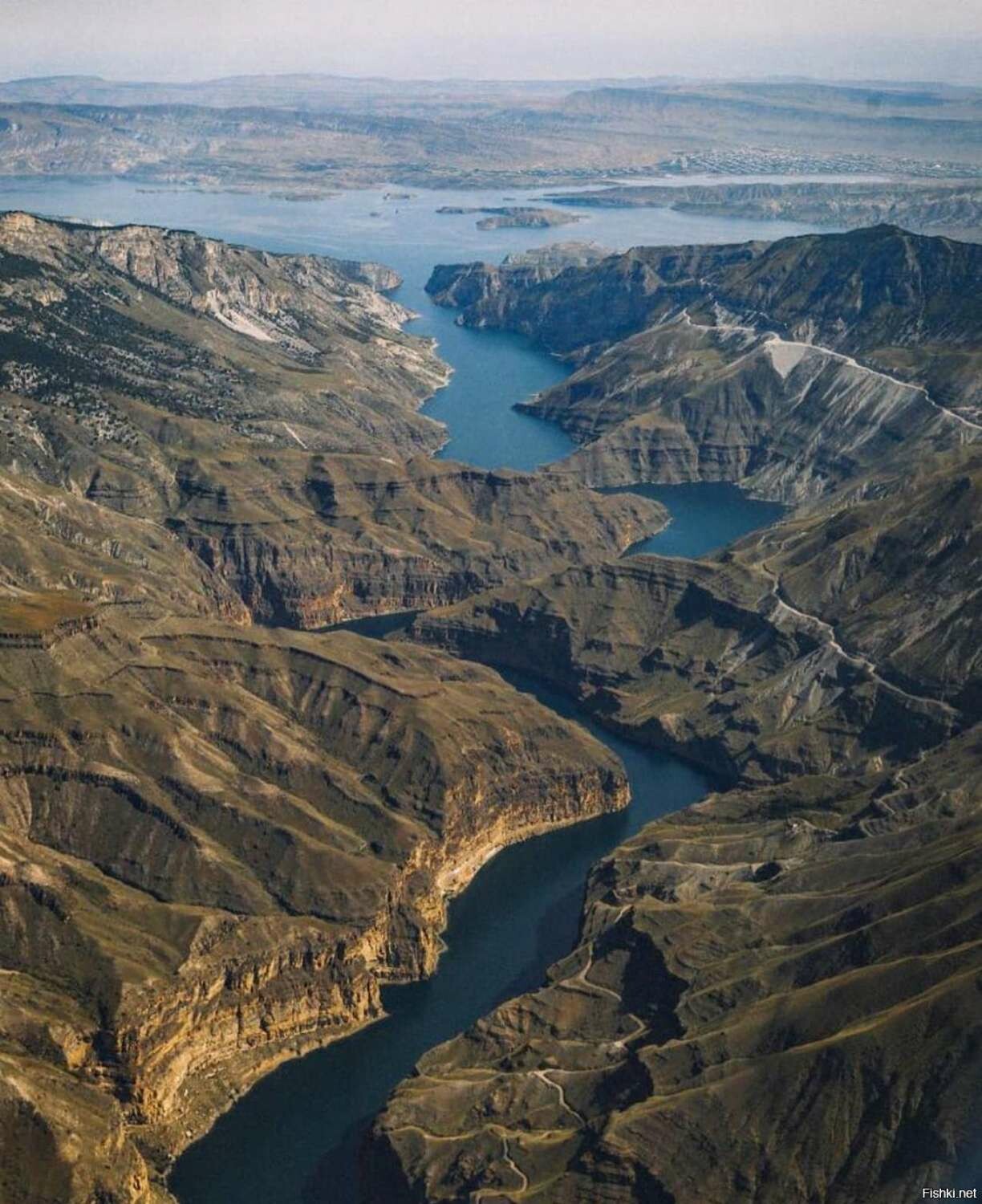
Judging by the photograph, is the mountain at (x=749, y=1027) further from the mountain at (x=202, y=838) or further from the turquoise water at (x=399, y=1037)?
the mountain at (x=202, y=838)

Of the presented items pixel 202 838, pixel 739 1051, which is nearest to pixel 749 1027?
pixel 739 1051

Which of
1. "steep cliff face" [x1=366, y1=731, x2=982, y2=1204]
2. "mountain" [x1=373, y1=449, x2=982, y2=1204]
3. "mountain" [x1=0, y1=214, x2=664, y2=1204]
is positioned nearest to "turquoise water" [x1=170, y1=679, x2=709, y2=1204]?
"mountain" [x1=0, y1=214, x2=664, y2=1204]

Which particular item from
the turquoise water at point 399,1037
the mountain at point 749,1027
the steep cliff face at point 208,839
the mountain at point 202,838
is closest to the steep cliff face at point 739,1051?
the mountain at point 749,1027

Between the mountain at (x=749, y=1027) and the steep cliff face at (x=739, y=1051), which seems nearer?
the steep cliff face at (x=739, y=1051)

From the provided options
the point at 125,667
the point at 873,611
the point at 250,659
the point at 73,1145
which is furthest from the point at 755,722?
the point at 73,1145

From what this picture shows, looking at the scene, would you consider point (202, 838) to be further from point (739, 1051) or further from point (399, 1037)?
point (739, 1051)
